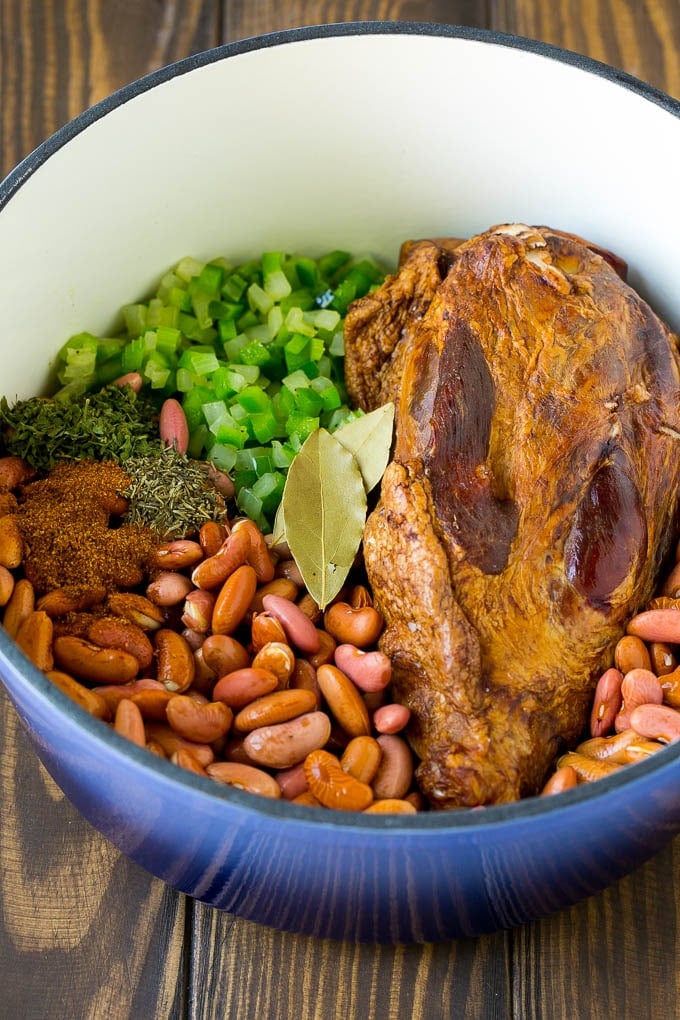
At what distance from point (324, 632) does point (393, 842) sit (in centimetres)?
53

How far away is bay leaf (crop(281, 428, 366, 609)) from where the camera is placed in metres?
1.78

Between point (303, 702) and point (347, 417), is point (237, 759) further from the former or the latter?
point (347, 417)

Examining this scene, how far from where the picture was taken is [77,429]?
1.91 m

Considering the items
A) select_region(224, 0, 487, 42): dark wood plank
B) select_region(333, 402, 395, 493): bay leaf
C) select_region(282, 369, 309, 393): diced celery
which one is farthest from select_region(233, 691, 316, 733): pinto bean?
select_region(224, 0, 487, 42): dark wood plank

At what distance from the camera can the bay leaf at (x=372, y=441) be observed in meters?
1.86

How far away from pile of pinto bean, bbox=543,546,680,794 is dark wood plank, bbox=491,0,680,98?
4.73 feet

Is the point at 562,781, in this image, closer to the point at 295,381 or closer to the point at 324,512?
the point at 324,512

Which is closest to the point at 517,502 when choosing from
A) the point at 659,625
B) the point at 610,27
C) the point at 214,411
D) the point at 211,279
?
the point at 659,625

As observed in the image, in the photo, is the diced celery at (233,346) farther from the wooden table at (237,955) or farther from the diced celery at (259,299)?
the wooden table at (237,955)

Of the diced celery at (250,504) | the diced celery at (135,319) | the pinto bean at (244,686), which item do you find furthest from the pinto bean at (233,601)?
the diced celery at (135,319)

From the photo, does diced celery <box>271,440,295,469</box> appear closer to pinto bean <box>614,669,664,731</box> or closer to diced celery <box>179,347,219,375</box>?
diced celery <box>179,347,219,375</box>

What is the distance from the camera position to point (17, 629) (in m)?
1.61

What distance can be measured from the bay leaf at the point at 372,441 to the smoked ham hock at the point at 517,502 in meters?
0.03

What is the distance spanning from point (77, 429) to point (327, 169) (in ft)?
2.30
